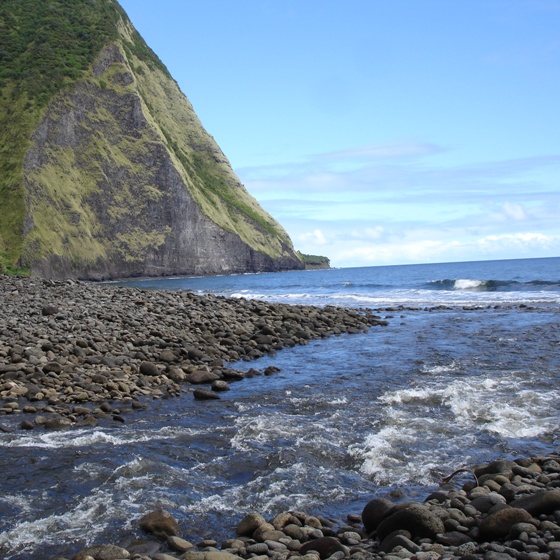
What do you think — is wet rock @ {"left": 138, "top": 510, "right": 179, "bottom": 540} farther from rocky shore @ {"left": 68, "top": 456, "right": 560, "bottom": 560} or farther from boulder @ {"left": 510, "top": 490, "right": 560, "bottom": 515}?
boulder @ {"left": 510, "top": 490, "right": 560, "bottom": 515}

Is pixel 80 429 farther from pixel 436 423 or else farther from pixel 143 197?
pixel 143 197

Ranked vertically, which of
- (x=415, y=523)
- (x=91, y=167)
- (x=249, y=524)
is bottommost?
(x=249, y=524)

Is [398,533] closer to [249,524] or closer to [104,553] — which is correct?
[249,524]

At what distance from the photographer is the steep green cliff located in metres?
76.4

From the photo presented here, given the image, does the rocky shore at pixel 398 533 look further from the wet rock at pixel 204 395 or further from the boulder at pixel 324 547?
the wet rock at pixel 204 395

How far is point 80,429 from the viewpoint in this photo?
11.5 meters

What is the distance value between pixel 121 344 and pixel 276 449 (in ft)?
30.3

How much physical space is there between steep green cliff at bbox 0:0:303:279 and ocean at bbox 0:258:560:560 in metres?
61.8

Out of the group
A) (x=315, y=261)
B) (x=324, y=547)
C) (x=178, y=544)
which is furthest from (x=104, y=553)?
(x=315, y=261)

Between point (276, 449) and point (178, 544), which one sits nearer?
point (178, 544)

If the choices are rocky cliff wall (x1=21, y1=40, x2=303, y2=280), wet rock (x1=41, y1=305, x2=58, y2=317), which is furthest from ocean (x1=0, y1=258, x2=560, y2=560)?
rocky cliff wall (x1=21, y1=40, x2=303, y2=280)

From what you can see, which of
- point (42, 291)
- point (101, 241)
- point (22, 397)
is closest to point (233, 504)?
point (22, 397)

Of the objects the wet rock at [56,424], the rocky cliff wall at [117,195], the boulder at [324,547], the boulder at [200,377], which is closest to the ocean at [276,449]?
the wet rock at [56,424]

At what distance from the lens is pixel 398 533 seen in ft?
21.8
